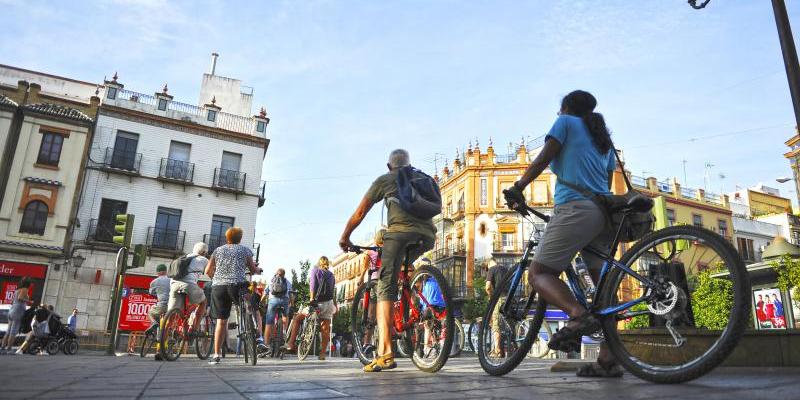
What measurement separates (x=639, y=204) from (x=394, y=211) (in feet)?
7.07

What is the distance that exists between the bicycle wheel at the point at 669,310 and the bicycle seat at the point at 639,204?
0.18 m

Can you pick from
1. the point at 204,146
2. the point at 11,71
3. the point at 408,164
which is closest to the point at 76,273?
the point at 204,146

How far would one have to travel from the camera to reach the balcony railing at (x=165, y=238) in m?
25.3

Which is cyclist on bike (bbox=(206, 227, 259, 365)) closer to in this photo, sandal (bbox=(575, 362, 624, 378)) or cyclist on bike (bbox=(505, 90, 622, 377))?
cyclist on bike (bbox=(505, 90, 622, 377))

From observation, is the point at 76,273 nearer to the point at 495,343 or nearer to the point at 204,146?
the point at 204,146

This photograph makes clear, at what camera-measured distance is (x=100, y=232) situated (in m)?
24.6

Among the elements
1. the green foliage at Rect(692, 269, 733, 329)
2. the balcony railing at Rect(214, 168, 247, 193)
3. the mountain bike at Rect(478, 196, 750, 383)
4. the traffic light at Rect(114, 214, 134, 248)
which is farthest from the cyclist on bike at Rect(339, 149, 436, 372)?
the balcony railing at Rect(214, 168, 247, 193)

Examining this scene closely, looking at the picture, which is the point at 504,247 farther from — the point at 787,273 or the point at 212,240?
the point at 787,273

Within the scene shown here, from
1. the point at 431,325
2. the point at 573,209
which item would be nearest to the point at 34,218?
the point at 431,325

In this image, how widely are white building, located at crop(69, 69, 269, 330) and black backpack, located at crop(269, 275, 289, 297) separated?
674 inches

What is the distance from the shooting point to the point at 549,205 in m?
39.8

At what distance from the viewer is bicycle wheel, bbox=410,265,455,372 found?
4.10 metres

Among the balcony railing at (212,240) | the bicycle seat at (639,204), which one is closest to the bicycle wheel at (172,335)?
the bicycle seat at (639,204)

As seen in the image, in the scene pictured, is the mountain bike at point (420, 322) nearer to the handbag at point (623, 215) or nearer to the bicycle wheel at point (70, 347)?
the handbag at point (623, 215)
